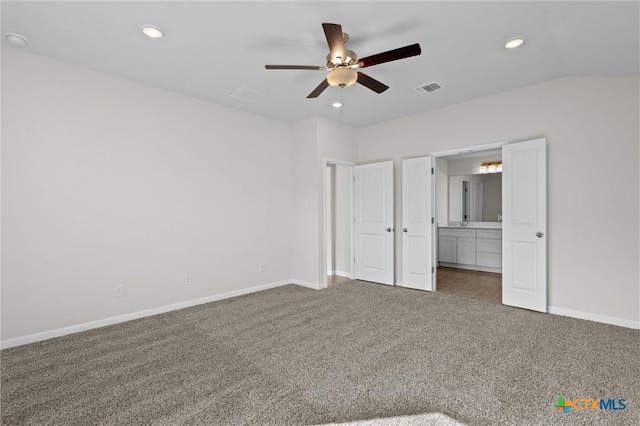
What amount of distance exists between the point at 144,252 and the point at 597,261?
17.2 feet

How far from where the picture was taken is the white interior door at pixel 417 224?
4.68m

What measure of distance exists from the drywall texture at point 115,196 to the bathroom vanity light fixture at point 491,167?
5002 millimetres

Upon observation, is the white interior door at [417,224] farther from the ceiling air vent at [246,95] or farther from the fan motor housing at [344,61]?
the fan motor housing at [344,61]

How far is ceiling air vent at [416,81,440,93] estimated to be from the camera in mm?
3719

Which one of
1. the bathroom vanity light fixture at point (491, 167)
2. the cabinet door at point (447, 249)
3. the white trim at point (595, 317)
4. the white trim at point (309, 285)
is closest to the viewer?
the white trim at point (595, 317)

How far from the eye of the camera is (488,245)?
6.32 metres

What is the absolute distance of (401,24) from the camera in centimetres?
247

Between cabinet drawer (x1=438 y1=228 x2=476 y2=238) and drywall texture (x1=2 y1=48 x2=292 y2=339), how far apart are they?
171 inches

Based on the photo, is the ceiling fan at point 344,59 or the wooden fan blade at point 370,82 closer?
the ceiling fan at point 344,59

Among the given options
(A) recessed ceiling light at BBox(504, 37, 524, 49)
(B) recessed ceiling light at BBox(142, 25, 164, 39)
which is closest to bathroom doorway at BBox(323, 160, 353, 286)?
(A) recessed ceiling light at BBox(504, 37, 524, 49)

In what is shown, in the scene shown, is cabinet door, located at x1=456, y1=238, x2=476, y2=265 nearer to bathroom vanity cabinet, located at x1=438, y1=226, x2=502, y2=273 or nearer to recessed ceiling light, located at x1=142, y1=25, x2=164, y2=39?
bathroom vanity cabinet, located at x1=438, y1=226, x2=502, y2=273

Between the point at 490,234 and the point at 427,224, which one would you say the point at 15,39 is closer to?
the point at 427,224

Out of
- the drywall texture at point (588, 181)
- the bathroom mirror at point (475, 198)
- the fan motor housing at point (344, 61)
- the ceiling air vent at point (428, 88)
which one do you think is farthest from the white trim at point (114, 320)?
the bathroom mirror at point (475, 198)

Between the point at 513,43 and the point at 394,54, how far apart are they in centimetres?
133
